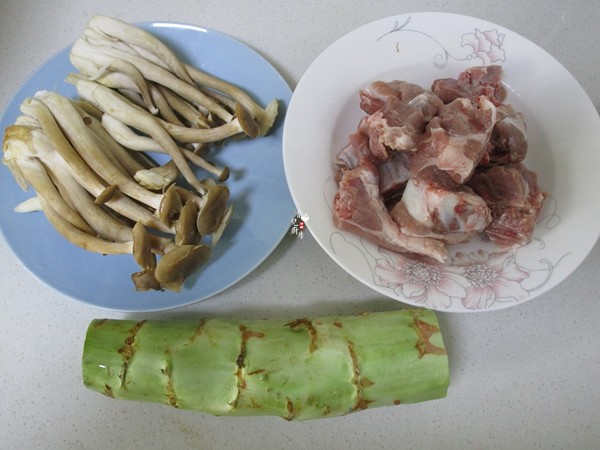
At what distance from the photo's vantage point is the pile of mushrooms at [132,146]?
119 cm

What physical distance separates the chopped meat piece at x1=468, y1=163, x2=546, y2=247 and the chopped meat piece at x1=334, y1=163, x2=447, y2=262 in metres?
0.15

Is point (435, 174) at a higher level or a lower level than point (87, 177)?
higher

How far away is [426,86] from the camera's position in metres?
1.26

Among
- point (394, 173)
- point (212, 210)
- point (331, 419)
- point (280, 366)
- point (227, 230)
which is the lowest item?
point (331, 419)

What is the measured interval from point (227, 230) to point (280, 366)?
41 centimetres

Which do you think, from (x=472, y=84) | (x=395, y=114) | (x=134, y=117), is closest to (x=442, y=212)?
(x=395, y=114)

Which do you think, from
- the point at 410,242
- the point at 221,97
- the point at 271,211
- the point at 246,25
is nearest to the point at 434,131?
the point at 410,242

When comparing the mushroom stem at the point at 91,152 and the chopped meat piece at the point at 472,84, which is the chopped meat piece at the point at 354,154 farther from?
the mushroom stem at the point at 91,152

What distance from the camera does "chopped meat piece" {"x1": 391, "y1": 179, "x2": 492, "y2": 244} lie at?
40.1 inches

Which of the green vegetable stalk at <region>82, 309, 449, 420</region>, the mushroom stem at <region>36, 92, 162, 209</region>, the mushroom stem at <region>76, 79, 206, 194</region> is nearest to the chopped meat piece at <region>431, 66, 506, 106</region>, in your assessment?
the green vegetable stalk at <region>82, 309, 449, 420</region>

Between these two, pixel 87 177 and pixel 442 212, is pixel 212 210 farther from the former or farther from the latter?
pixel 442 212

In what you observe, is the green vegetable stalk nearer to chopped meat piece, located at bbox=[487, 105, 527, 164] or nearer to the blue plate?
the blue plate

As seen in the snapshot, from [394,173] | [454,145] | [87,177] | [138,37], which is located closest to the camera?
[454,145]

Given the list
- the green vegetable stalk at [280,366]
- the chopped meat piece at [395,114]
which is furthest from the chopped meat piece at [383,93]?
the green vegetable stalk at [280,366]
